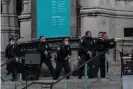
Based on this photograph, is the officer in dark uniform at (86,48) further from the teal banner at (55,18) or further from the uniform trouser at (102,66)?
the teal banner at (55,18)

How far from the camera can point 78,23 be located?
21.7 meters

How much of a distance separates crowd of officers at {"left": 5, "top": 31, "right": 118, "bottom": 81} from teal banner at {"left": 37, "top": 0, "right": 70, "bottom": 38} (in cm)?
193

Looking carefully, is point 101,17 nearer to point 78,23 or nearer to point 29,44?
point 78,23

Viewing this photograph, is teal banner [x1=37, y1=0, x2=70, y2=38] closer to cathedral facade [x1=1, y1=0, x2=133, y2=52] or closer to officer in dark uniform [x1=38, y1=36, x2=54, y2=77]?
cathedral facade [x1=1, y1=0, x2=133, y2=52]

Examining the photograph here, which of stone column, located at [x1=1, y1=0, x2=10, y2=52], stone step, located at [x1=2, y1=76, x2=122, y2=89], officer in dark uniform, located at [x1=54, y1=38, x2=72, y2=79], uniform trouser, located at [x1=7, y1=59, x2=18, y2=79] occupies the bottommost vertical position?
stone step, located at [x1=2, y1=76, x2=122, y2=89]

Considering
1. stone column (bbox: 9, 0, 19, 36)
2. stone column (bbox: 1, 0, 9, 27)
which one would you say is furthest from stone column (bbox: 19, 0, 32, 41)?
stone column (bbox: 1, 0, 9, 27)

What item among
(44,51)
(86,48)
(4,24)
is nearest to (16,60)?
(44,51)

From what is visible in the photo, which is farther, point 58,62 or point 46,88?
point 58,62

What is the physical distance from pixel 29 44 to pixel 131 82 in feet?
24.5

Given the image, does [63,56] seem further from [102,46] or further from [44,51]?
[102,46]

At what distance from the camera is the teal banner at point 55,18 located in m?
21.0

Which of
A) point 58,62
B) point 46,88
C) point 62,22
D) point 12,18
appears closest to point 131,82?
point 46,88

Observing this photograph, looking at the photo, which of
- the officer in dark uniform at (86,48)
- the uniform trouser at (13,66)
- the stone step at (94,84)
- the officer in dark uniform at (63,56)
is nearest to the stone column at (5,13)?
the uniform trouser at (13,66)

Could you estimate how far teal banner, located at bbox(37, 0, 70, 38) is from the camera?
68.9 ft
